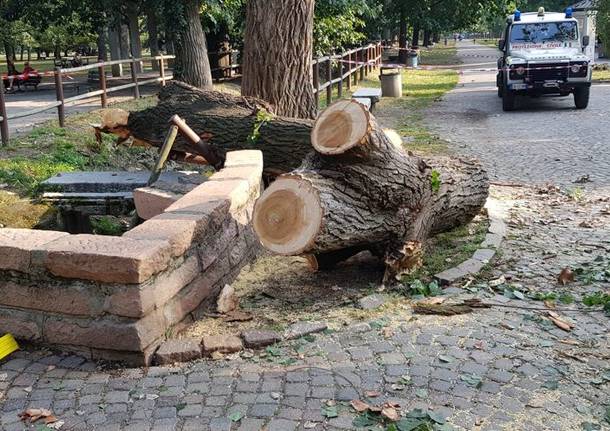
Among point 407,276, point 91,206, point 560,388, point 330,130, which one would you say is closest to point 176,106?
point 91,206

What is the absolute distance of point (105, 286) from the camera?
3.71m

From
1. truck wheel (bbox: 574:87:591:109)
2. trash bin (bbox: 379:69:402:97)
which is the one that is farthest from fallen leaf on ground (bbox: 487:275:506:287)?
trash bin (bbox: 379:69:402:97)

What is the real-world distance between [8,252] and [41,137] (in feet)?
22.5

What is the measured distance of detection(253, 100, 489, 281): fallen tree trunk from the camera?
14.8 ft

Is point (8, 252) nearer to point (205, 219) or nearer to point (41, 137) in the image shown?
point (205, 219)

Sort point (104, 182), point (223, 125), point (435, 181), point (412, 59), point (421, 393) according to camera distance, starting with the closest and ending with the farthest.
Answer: point (421, 393), point (435, 181), point (104, 182), point (223, 125), point (412, 59)

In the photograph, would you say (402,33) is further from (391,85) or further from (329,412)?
(329,412)

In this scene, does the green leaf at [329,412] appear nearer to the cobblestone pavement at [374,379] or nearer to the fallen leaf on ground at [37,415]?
the cobblestone pavement at [374,379]

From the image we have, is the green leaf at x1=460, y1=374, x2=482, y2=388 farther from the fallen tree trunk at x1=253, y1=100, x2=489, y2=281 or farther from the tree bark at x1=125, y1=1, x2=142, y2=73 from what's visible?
the tree bark at x1=125, y1=1, x2=142, y2=73

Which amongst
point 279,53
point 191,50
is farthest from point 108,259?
point 191,50

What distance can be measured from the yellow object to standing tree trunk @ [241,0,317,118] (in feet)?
16.5

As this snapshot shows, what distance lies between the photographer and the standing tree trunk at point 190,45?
54.3ft

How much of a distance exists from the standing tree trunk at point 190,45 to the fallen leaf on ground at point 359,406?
14.0m

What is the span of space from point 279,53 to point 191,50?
9063 millimetres
